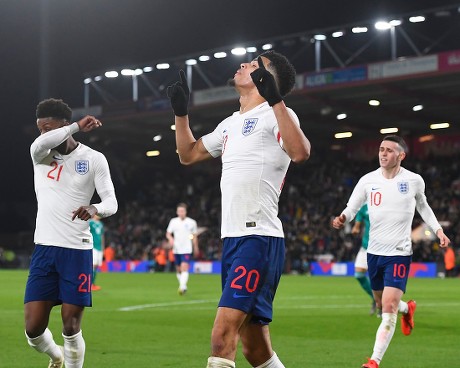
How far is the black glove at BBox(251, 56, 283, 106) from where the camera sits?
5.77 m

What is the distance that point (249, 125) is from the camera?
20.3 feet

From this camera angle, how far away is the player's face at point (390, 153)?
35.1 feet

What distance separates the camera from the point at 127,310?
17922mm

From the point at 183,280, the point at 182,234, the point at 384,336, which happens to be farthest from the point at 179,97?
the point at 182,234

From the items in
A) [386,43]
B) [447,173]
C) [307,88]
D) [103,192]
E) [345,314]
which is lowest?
[345,314]

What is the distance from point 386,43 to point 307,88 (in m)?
10.7

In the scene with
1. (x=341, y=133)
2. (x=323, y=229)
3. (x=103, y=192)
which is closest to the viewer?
(x=103, y=192)

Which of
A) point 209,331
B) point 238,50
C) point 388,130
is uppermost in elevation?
point 238,50

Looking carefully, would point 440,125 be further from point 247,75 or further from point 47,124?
point 247,75

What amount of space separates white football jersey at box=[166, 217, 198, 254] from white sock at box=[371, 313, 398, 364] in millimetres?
15148

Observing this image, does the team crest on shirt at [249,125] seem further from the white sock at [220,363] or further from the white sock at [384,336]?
the white sock at [384,336]

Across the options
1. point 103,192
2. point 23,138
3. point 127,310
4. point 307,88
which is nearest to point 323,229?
point 307,88

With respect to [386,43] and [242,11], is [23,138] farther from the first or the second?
[386,43]

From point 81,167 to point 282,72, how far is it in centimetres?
250
